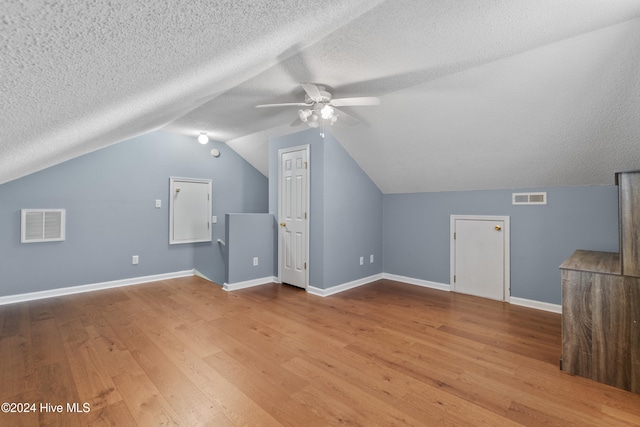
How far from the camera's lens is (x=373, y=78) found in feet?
8.77

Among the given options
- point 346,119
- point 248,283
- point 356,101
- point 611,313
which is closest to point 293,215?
point 248,283

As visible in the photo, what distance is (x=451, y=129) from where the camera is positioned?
3246 millimetres

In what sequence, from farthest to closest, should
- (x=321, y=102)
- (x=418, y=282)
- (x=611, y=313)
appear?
(x=418, y=282) → (x=321, y=102) → (x=611, y=313)

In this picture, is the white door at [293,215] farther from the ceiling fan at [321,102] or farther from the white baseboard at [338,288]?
the ceiling fan at [321,102]

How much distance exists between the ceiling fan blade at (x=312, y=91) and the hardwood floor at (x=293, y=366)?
2.21 m

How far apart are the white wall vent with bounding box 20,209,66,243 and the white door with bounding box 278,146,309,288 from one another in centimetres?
289

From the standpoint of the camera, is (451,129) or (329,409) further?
(451,129)

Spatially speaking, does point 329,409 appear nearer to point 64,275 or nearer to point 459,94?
point 459,94

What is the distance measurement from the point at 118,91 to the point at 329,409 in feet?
6.23

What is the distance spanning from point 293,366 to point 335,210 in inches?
90.2

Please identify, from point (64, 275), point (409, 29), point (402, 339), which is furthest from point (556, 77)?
point (64, 275)

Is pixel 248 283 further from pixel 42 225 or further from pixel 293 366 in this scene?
pixel 42 225

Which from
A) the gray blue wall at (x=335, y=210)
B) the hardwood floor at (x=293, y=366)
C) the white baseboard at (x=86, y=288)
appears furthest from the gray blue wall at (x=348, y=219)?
the white baseboard at (x=86, y=288)

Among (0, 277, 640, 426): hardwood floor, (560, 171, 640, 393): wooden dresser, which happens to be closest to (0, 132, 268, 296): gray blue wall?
(0, 277, 640, 426): hardwood floor
